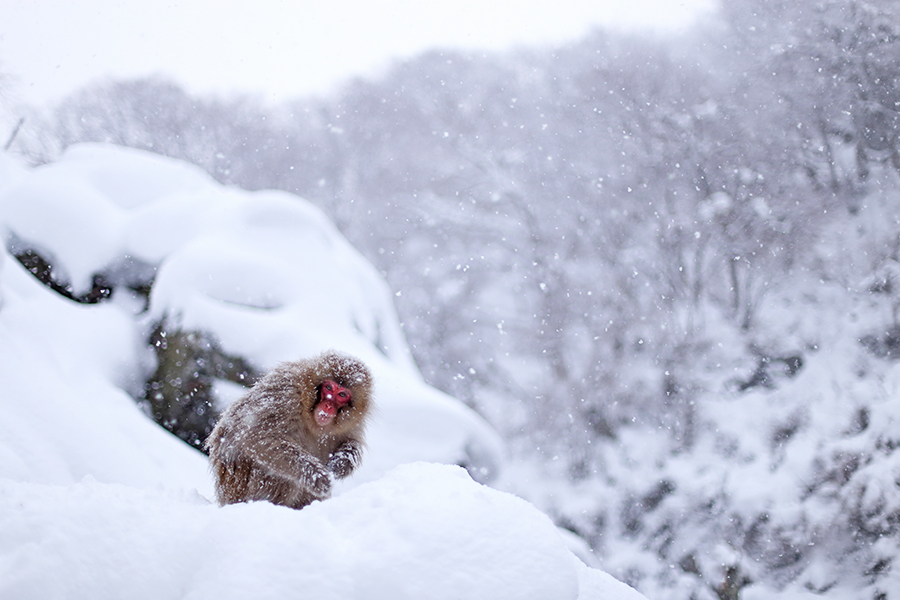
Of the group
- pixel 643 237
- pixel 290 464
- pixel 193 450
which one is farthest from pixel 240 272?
pixel 643 237

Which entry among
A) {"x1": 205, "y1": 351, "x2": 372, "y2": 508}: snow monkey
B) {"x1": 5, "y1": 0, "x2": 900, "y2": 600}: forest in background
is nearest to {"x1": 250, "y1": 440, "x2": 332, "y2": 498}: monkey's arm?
{"x1": 205, "y1": 351, "x2": 372, "y2": 508}: snow monkey

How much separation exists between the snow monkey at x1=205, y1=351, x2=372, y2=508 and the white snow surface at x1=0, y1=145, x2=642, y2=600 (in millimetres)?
166

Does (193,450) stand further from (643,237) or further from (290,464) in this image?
(643,237)

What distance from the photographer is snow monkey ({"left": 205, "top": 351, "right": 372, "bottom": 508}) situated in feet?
5.05

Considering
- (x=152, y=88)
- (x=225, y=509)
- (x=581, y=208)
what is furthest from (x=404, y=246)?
(x=225, y=509)

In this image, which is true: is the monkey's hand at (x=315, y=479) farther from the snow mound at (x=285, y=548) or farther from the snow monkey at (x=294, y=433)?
the snow mound at (x=285, y=548)

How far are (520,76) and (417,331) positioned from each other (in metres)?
4.99

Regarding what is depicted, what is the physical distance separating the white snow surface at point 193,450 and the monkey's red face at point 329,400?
407mm

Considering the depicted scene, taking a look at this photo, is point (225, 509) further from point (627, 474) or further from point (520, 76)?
point (520, 76)

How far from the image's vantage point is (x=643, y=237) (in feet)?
25.9

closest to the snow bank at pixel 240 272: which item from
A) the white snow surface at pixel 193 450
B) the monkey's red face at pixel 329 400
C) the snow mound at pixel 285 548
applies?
the white snow surface at pixel 193 450

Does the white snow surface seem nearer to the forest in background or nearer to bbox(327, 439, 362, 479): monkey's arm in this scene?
bbox(327, 439, 362, 479): monkey's arm

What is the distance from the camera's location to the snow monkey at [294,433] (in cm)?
154

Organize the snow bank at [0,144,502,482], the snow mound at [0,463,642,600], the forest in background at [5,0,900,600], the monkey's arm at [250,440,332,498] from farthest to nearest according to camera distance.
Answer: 1. the forest in background at [5,0,900,600]
2. the snow bank at [0,144,502,482]
3. the monkey's arm at [250,440,332,498]
4. the snow mound at [0,463,642,600]
